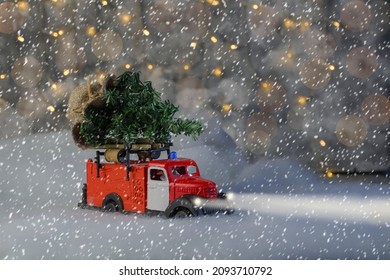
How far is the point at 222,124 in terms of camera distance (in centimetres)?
439

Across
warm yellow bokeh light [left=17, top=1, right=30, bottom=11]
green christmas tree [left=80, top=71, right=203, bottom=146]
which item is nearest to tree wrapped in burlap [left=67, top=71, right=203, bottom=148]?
green christmas tree [left=80, top=71, right=203, bottom=146]

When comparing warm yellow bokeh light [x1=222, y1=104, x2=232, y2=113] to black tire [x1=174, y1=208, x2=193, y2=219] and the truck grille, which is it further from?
black tire [x1=174, y1=208, x2=193, y2=219]

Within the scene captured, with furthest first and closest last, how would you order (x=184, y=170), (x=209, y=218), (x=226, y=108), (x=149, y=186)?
(x=226, y=108)
(x=184, y=170)
(x=149, y=186)
(x=209, y=218)

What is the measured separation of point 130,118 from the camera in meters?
3.29

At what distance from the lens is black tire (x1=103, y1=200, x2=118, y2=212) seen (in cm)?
337

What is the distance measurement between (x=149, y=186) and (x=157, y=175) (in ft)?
0.33

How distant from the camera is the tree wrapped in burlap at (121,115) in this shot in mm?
3287

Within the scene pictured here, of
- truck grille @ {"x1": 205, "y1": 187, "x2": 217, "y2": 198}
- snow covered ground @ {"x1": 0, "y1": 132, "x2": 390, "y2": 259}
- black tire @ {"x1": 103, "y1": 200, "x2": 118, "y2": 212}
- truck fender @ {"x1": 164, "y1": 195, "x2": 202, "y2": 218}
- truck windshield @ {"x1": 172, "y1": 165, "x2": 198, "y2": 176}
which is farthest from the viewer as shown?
black tire @ {"x1": 103, "y1": 200, "x2": 118, "y2": 212}

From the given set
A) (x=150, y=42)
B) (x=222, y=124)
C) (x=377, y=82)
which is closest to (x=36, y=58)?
(x=150, y=42)

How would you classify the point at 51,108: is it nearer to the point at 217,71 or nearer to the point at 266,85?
→ the point at 217,71

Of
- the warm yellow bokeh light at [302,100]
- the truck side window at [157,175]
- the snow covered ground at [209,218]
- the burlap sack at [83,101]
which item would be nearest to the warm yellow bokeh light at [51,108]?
the snow covered ground at [209,218]

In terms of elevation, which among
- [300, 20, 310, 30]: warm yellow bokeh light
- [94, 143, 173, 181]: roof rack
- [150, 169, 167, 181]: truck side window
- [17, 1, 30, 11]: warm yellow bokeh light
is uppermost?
[17, 1, 30, 11]: warm yellow bokeh light

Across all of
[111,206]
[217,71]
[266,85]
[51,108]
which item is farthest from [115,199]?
[266,85]

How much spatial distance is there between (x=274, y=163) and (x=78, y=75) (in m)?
1.46
